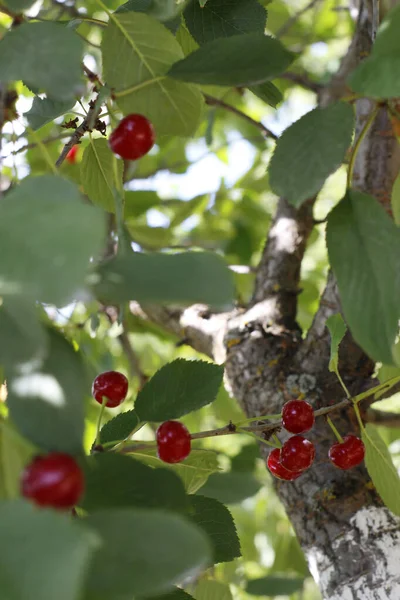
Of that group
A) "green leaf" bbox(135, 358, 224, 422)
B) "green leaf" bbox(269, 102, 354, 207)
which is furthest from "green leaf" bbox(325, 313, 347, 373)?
"green leaf" bbox(269, 102, 354, 207)

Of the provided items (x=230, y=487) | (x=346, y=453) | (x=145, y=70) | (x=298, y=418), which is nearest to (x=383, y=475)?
(x=346, y=453)

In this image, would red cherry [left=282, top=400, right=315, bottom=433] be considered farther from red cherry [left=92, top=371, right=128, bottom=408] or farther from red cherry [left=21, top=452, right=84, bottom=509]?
red cherry [left=21, top=452, right=84, bottom=509]

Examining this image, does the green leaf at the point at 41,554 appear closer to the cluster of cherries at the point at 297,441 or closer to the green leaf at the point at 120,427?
the green leaf at the point at 120,427

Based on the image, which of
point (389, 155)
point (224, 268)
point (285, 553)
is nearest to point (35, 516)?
point (224, 268)

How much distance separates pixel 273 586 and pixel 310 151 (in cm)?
104

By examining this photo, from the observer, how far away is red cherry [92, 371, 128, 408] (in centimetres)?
82

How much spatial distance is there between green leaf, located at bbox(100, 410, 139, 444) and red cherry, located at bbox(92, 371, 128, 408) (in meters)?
0.06

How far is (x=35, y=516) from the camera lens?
1.15 feet

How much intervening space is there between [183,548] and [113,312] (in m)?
1.54

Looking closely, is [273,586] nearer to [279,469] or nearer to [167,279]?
[279,469]

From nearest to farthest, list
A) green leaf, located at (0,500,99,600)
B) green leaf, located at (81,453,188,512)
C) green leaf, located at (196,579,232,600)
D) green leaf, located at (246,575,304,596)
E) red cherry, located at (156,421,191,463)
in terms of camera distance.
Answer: green leaf, located at (0,500,99,600), green leaf, located at (81,453,188,512), red cherry, located at (156,421,191,463), green leaf, located at (196,579,232,600), green leaf, located at (246,575,304,596)

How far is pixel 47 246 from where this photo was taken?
0.37 metres

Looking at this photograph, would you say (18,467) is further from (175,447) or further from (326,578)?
(326,578)

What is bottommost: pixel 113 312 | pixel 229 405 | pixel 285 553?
pixel 285 553
